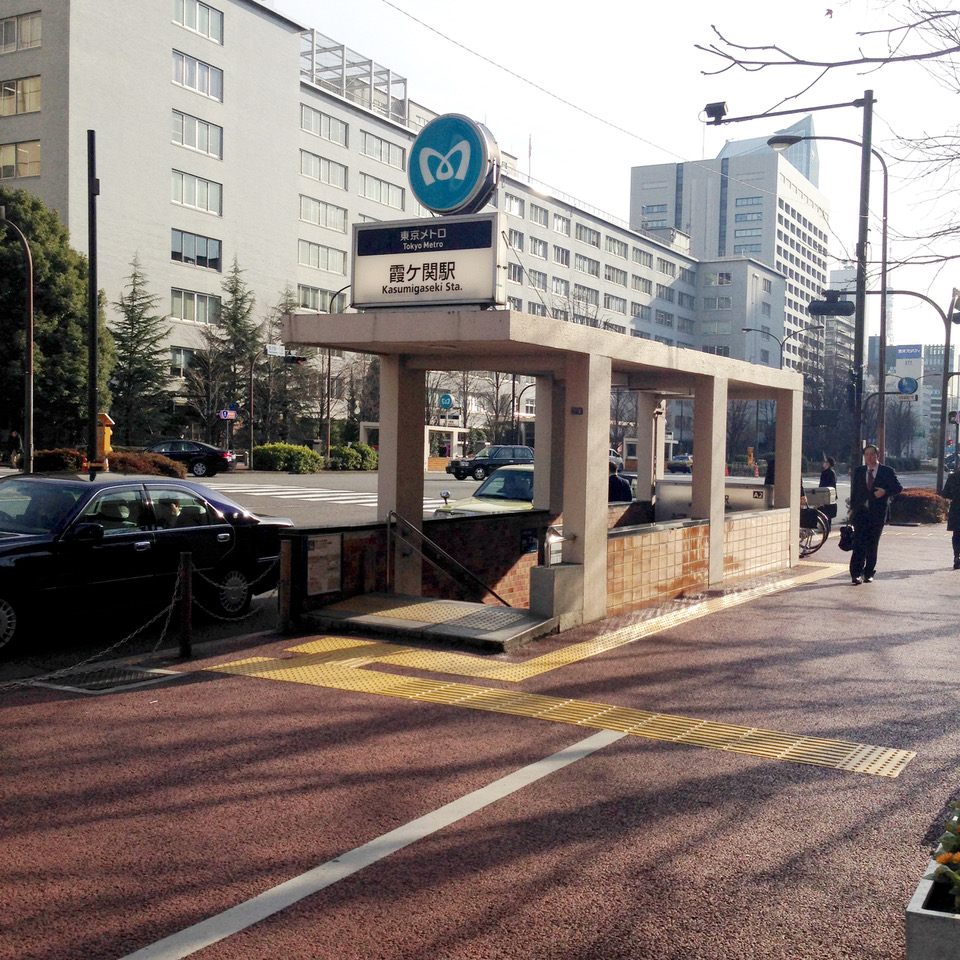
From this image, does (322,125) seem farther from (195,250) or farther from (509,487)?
(509,487)

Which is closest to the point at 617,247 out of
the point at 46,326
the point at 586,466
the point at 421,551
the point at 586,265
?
the point at 586,265

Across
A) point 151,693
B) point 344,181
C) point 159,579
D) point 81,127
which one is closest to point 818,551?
point 159,579

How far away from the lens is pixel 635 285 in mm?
101000

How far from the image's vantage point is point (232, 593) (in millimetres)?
10656

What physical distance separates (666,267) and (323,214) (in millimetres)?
50322

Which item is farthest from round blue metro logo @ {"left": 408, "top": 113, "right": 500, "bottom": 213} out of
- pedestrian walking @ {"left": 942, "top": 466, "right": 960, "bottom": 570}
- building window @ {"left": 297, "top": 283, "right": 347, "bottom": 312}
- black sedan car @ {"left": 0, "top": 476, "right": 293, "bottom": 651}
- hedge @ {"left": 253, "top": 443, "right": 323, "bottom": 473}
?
building window @ {"left": 297, "top": 283, "right": 347, "bottom": 312}

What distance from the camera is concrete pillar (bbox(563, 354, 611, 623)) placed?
10.1 m

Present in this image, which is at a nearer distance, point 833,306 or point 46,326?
point 833,306

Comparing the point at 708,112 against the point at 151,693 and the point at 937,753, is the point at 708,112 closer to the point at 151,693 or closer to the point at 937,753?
the point at 937,753

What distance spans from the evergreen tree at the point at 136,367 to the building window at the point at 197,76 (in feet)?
31.3

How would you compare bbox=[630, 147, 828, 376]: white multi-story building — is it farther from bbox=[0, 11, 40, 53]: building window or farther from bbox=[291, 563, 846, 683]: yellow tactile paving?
bbox=[291, 563, 846, 683]: yellow tactile paving

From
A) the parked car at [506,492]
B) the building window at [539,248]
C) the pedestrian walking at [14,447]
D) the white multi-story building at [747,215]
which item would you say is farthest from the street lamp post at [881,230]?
the white multi-story building at [747,215]

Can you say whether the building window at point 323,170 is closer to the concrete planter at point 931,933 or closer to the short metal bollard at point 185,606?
the short metal bollard at point 185,606

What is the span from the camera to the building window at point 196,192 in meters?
53.4
